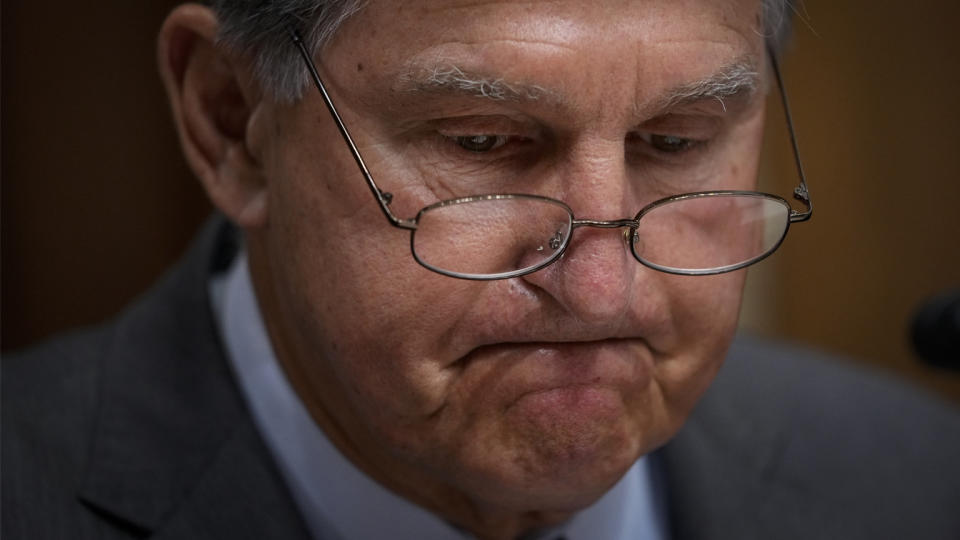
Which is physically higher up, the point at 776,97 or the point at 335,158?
the point at 335,158

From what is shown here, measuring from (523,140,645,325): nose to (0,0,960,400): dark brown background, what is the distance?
1.96 metres

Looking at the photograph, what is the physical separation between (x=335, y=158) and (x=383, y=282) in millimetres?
191

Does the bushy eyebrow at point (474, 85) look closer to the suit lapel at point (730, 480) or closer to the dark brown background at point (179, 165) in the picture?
the suit lapel at point (730, 480)

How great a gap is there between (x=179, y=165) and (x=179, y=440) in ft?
5.62

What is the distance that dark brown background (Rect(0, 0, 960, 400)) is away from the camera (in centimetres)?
315

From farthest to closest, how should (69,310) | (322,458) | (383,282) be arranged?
(69,310) → (322,458) → (383,282)

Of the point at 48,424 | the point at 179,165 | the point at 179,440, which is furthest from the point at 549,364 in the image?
the point at 179,165

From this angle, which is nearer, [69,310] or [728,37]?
[728,37]

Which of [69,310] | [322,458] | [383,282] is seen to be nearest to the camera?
[383,282]

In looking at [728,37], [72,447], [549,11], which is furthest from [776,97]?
[72,447]

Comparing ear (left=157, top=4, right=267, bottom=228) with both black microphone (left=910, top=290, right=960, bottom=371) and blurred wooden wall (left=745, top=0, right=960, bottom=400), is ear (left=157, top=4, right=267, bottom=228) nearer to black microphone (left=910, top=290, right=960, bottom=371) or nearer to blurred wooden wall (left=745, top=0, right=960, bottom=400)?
black microphone (left=910, top=290, right=960, bottom=371)

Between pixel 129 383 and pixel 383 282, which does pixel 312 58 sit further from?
pixel 129 383

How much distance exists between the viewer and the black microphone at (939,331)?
5.74ft

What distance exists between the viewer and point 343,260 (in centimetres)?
151
